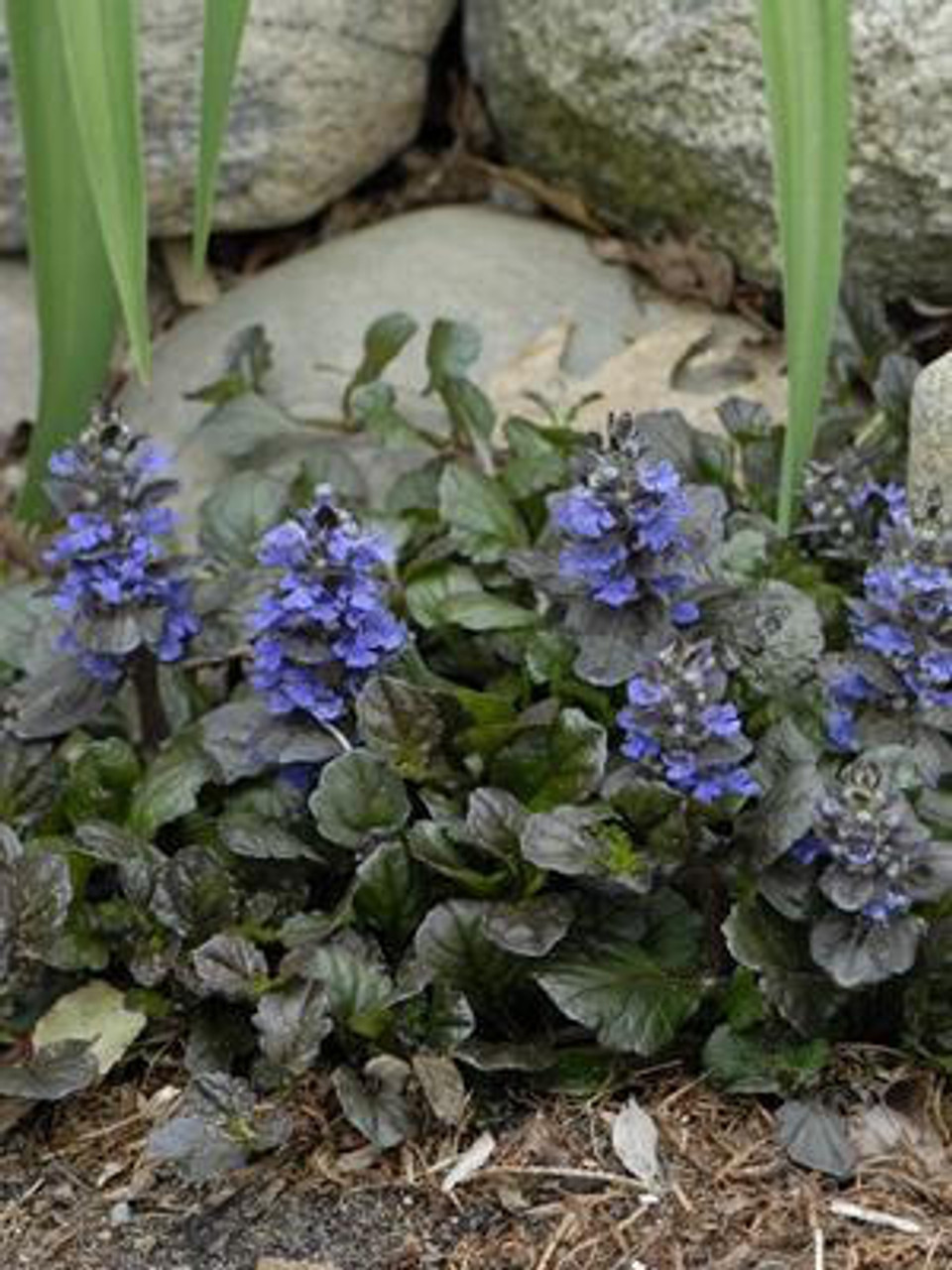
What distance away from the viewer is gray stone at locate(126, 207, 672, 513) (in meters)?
3.44

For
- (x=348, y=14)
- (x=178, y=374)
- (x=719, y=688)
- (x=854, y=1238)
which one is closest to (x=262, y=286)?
(x=178, y=374)

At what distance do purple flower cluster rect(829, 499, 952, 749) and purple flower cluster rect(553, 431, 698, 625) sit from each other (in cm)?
19

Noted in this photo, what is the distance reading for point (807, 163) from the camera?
88.0 inches

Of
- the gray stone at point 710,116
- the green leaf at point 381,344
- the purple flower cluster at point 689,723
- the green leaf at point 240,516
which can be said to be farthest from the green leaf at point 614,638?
the gray stone at point 710,116

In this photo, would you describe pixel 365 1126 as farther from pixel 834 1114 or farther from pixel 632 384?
pixel 632 384

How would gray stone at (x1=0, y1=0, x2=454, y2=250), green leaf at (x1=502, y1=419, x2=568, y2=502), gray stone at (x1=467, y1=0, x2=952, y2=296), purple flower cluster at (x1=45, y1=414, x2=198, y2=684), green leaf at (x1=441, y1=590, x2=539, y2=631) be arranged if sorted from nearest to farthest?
1. purple flower cluster at (x1=45, y1=414, x2=198, y2=684)
2. green leaf at (x1=441, y1=590, x2=539, y2=631)
3. green leaf at (x1=502, y1=419, x2=568, y2=502)
4. gray stone at (x1=467, y1=0, x2=952, y2=296)
5. gray stone at (x1=0, y1=0, x2=454, y2=250)

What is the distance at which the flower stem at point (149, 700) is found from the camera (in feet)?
8.64

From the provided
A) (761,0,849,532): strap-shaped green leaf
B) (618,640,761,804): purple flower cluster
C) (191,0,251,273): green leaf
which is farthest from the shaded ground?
(191,0,251,273): green leaf

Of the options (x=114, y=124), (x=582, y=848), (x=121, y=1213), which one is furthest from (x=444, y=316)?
(x=121, y=1213)

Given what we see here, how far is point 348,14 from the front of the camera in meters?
3.51

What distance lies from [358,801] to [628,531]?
0.40m

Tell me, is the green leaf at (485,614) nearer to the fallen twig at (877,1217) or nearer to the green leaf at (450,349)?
the green leaf at (450,349)

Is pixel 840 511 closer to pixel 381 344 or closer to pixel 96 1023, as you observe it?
pixel 381 344

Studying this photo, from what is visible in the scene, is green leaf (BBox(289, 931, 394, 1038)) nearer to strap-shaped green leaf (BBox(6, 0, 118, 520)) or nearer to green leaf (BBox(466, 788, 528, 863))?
green leaf (BBox(466, 788, 528, 863))
